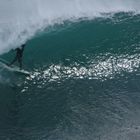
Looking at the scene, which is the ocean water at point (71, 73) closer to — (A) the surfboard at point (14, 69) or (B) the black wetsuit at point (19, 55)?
(A) the surfboard at point (14, 69)

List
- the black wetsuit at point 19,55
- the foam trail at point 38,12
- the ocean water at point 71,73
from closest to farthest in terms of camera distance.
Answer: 1. the ocean water at point 71,73
2. the black wetsuit at point 19,55
3. the foam trail at point 38,12

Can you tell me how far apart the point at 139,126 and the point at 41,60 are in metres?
8.99

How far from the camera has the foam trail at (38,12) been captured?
31.0m

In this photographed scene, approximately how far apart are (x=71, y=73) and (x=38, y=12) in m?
10.7

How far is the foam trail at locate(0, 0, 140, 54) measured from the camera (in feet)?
102

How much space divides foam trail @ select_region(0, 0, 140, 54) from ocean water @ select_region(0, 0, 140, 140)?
0.27ft

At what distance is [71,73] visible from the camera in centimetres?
2666

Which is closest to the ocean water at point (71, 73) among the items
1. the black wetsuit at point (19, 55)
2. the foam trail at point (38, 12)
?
the foam trail at point (38, 12)

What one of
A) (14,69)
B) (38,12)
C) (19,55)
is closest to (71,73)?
(19,55)

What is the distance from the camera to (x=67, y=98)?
24578mm

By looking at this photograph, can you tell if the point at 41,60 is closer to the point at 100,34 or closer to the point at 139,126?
the point at 100,34

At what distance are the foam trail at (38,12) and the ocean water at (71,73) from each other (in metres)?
0.08

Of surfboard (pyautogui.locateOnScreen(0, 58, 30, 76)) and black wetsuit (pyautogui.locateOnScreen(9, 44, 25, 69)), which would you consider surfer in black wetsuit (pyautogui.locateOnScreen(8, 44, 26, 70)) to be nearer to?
black wetsuit (pyautogui.locateOnScreen(9, 44, 25, 69))

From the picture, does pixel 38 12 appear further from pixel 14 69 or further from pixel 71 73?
pixel 71 73
